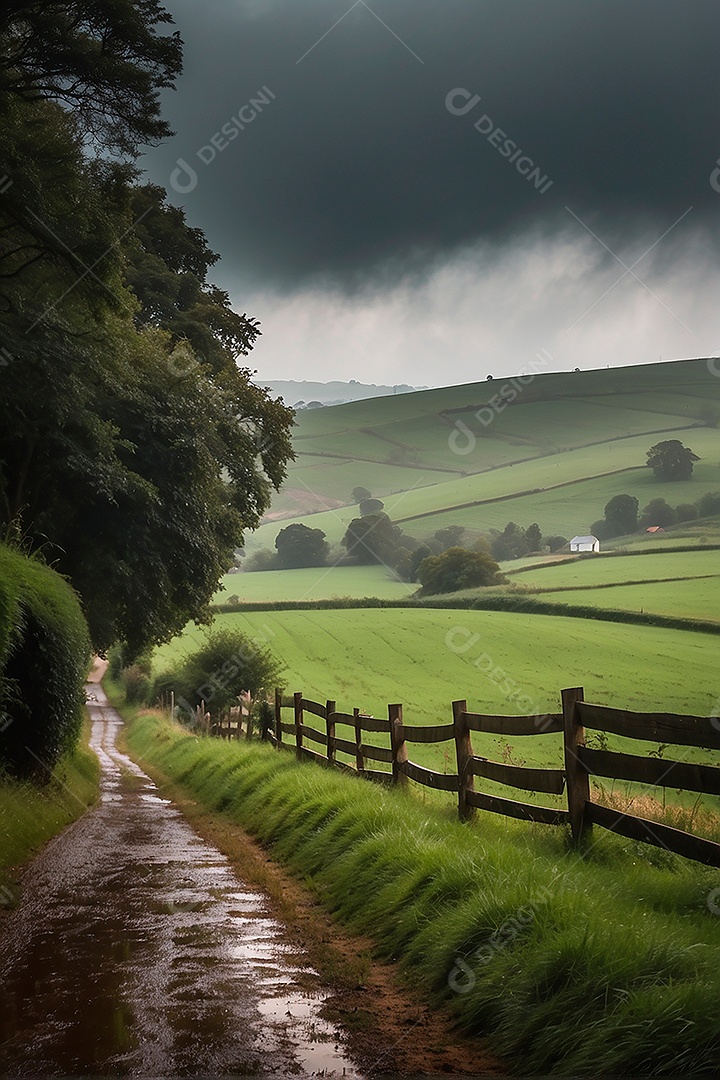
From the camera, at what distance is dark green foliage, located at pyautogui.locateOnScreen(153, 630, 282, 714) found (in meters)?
36.0

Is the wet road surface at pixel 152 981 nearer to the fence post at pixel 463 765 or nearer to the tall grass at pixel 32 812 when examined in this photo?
the tall grass at pixel 32 812

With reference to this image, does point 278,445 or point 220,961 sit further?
point 278,445

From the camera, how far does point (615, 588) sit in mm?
65625

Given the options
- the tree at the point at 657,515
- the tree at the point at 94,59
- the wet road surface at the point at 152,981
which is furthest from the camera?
the tree at the point at 657,515

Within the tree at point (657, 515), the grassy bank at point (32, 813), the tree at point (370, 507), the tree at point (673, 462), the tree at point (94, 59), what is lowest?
the grassy bank at point (32, 813)

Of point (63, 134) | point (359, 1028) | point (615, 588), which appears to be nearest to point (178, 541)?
point (63, 134)

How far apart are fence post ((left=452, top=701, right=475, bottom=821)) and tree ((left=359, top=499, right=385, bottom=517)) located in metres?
111

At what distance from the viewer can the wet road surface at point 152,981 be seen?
4.42 m

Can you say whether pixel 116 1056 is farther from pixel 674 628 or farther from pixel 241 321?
pixel 674 628

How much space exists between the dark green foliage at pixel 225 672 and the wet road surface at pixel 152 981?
26.0 metres

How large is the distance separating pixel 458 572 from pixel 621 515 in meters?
28.7

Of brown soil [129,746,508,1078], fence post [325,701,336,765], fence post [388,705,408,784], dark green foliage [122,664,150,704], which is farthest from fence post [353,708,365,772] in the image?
dark green foliage [122,664,150,704]

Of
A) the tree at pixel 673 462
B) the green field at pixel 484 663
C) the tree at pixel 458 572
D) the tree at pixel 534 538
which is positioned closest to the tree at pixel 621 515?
the tree at pixel 534 538

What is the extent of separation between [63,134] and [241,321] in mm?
19009
